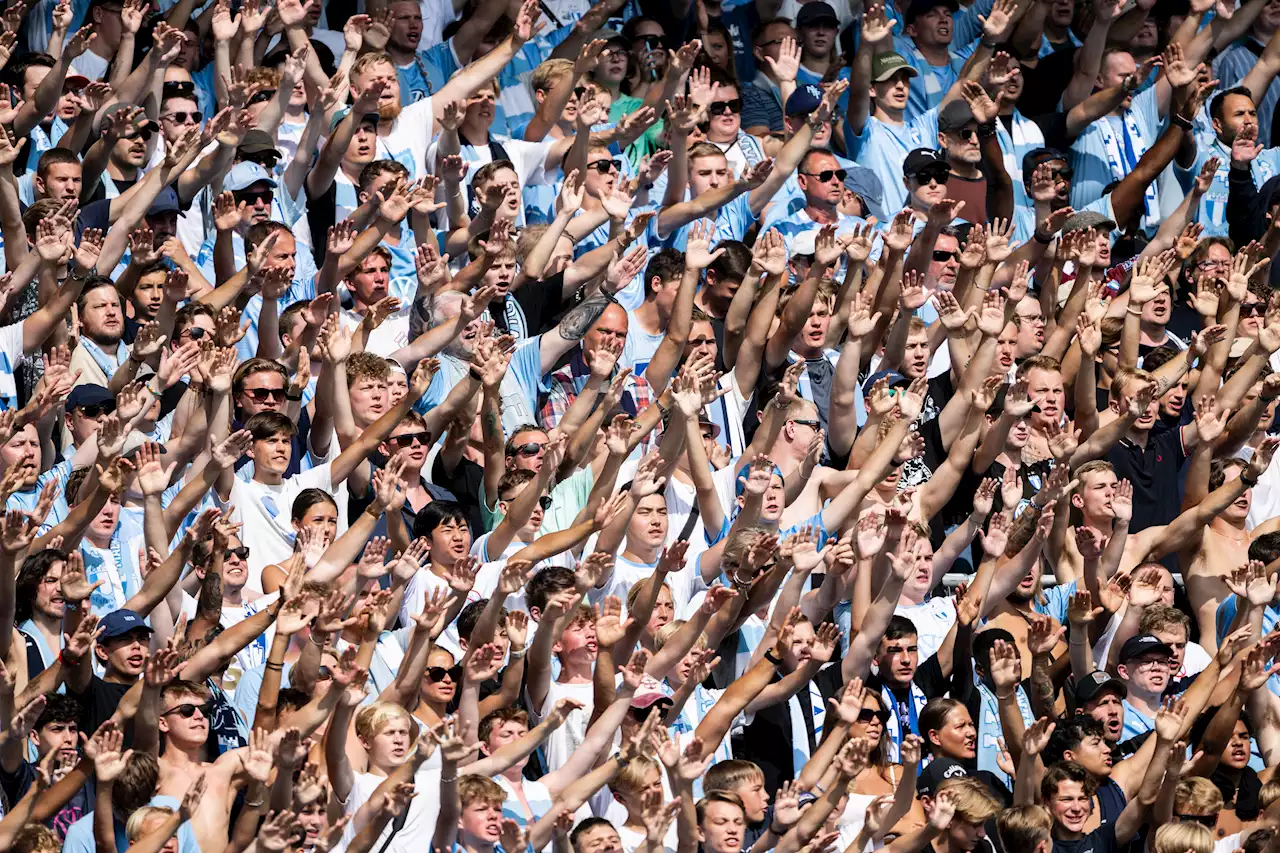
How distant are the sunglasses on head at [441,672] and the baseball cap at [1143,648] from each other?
253 cm

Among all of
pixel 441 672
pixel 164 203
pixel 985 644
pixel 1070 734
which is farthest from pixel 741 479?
pixel 164 203

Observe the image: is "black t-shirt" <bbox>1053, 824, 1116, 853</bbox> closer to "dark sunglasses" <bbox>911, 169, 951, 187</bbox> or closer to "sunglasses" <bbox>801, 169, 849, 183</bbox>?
"dark sunglasses" <bbox>911, 169, 951, 187</bbox>

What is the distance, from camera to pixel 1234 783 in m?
10.7

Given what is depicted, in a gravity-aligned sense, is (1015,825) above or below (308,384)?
below

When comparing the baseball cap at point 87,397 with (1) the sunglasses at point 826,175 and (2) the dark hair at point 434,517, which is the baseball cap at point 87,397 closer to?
(2) the dark hair at point 434,517

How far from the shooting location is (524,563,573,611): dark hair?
10.1 metres

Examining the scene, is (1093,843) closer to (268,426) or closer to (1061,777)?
(1061,777)

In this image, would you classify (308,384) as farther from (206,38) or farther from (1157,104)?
(1157,104)

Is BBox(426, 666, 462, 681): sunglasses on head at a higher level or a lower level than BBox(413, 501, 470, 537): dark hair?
lower

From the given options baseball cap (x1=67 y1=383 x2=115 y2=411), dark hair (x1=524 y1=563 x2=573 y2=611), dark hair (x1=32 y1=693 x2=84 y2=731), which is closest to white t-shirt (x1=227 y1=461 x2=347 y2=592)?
baseball cap (x1=67 y1=383 x2=115 y2=411)

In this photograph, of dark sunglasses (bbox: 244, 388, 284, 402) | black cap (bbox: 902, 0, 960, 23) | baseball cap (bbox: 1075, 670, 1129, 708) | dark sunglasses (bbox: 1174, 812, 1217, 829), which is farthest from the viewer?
black cap (bbox: 902, 0, 960, 23)

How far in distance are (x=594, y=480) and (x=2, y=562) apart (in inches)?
102

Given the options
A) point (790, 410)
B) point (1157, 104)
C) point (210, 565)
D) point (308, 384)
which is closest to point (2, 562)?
point (210, 565)

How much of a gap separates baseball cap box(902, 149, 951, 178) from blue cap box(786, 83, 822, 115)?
Answer: 53cm
